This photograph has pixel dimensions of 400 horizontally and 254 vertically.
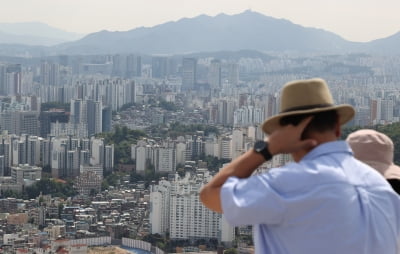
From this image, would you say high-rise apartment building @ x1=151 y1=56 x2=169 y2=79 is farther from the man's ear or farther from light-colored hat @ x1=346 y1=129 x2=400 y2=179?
the man's ear

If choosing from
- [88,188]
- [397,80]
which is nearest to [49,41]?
[397,80]

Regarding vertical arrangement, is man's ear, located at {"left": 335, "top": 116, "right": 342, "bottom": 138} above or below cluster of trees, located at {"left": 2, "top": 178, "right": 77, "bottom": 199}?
above

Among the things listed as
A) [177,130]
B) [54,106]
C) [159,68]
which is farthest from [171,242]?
[159,68]

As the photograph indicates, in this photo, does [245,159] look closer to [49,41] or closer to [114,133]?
[114,133]

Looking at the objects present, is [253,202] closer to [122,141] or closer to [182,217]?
[182,217]

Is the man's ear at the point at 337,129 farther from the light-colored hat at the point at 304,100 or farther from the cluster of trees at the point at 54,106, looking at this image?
the cluster of trees at the point at 54,106

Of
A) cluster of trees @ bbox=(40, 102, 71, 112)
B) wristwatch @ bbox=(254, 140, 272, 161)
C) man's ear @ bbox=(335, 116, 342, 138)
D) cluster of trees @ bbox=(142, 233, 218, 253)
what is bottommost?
cluster of trees @ bbox=(142, 233, 218, 253)

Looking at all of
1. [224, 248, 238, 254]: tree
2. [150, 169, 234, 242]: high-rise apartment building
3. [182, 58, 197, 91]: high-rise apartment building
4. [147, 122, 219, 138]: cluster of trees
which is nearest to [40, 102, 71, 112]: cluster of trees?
[147, 122, 219, 138]: cluster of trees
